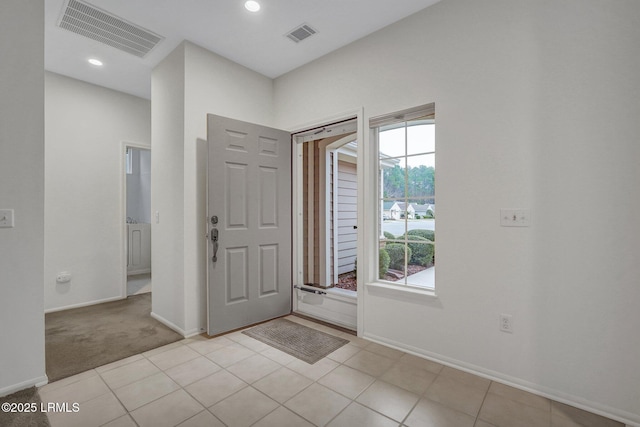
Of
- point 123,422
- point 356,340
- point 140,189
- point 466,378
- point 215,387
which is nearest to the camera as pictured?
point 123,422

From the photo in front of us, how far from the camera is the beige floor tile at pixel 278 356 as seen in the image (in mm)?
2330

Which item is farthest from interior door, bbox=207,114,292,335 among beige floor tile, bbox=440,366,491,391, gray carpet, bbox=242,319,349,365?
beige floor tile, bbox=440,366,491,391

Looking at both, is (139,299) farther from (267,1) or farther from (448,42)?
(448,42)

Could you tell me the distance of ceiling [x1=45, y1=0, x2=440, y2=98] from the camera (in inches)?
92.8

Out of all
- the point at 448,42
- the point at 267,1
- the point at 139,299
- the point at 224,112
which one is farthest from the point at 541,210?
the point at 139,299

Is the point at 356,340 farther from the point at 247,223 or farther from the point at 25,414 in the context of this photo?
the point at 25,414

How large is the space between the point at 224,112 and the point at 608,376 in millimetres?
3564

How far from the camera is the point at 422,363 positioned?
7.51 feet

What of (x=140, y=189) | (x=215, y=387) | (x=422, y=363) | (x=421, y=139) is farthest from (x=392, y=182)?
(x=140, y=189)

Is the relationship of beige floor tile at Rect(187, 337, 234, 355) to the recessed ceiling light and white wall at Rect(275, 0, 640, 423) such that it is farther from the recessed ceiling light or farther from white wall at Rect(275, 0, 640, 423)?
the recessed ceiling light

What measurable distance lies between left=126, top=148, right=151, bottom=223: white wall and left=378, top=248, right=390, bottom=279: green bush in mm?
5577

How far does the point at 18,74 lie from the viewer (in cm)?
193

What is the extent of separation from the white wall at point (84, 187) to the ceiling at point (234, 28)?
47 cm

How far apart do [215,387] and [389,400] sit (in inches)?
43.8
